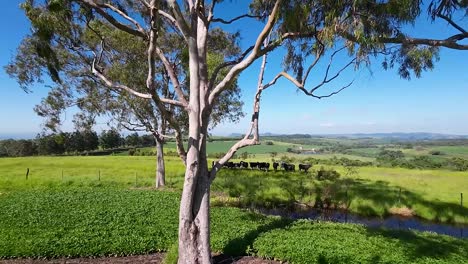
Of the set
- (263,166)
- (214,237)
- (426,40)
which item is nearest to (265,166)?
(263,166)

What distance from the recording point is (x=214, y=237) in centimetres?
1157

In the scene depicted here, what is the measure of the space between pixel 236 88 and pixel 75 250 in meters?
18.2

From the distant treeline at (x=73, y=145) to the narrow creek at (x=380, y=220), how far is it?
49776 millimetres

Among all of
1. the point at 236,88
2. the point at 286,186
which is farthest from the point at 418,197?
the point at 236,88

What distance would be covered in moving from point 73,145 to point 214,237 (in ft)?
224

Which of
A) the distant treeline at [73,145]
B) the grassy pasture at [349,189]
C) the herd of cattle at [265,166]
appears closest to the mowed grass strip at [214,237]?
the grassy pasture at [349,189]

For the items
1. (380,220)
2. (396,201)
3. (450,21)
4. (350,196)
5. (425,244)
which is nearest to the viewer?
(450,21)

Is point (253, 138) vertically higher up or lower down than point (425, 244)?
higher up

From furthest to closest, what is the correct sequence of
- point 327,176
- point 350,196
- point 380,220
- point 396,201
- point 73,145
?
point 73,145, point 327,176, point 350,196, point 396,201, point 380,220

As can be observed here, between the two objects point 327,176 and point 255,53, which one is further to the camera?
point 327,176

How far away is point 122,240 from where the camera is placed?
1138 centimetres

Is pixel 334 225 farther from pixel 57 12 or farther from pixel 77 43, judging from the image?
pixel 77 43

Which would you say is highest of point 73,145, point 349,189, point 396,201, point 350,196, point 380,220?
point 73,145

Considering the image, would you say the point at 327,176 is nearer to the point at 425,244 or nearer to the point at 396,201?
the point at 396,201
